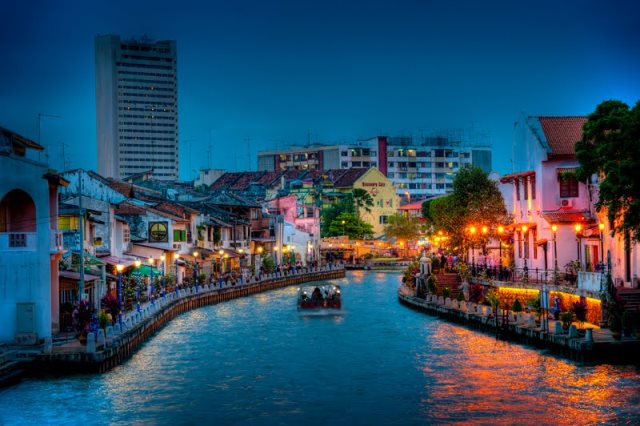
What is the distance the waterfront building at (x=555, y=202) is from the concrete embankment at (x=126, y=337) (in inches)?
920

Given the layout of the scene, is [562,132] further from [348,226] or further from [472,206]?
[348,226]

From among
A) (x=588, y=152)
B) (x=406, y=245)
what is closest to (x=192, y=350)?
(x=588, y=152)

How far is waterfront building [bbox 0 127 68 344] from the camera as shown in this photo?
138ft

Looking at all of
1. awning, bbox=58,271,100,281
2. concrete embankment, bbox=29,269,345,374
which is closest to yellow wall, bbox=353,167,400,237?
concrete embankment, bbox=29,269,345,374

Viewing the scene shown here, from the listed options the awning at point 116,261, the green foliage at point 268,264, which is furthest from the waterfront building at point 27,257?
the green foliage at point 268,264

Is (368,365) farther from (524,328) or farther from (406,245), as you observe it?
(406,245)

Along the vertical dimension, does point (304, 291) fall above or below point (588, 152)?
below

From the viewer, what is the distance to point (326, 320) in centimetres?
6506

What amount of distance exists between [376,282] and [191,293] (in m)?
32.6

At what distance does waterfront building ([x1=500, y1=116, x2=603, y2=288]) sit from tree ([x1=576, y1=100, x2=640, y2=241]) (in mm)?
11016

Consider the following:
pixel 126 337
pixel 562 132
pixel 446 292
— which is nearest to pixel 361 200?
pixel 446 292

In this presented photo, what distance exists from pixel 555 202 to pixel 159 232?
103 feet

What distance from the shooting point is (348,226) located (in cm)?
14462

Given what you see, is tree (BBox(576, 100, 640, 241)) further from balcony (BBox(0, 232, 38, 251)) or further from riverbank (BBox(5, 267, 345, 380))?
balcony (BBox(0, 232, 38, 251))
